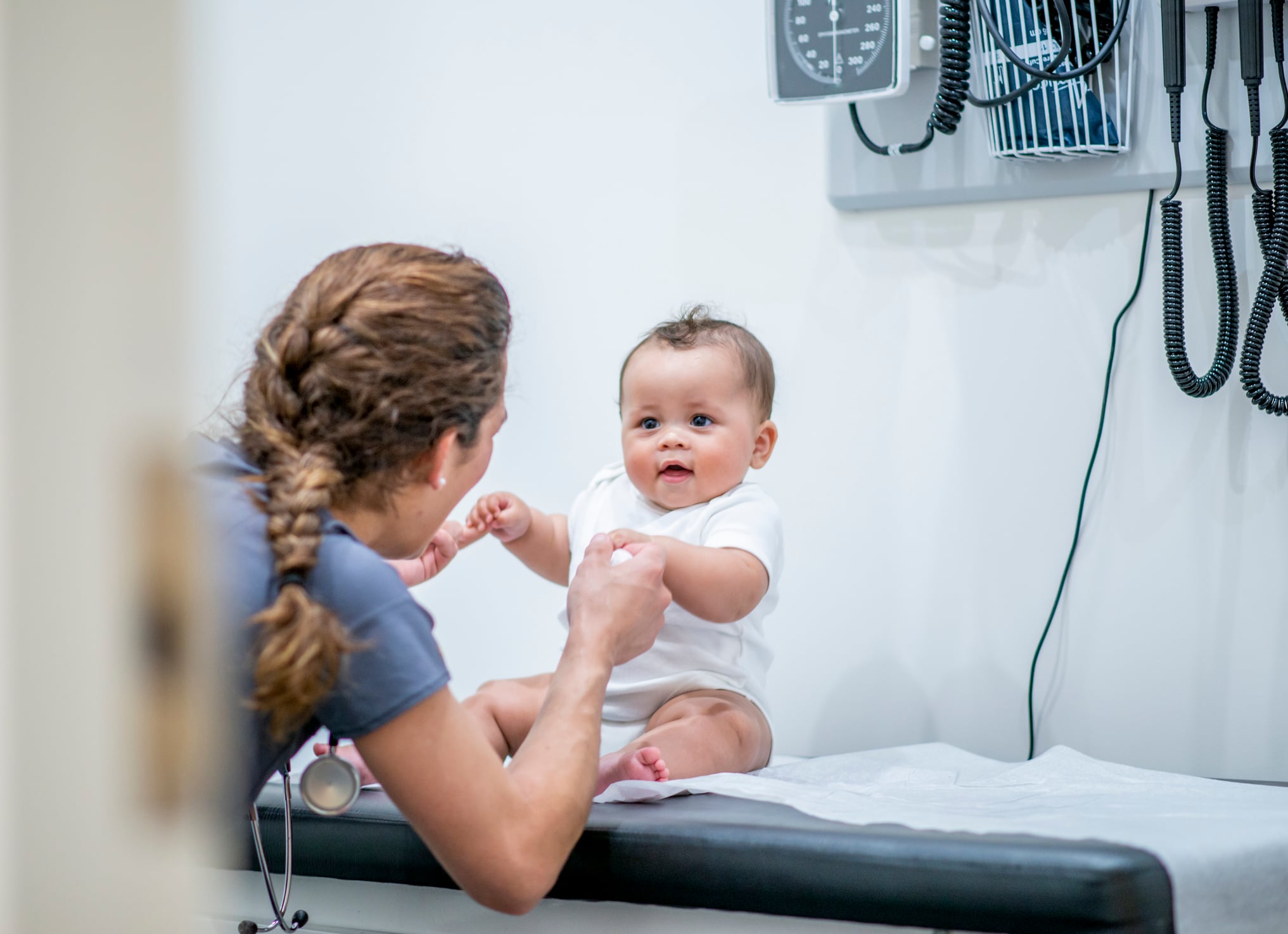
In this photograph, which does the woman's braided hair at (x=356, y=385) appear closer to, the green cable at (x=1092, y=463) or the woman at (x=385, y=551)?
the woman at (x=385, y=551)

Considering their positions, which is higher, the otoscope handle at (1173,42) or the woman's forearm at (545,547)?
the otoscope handle at (1173,42)

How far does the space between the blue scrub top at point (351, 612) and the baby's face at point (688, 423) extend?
667 mm

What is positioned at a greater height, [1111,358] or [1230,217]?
[1230,217]

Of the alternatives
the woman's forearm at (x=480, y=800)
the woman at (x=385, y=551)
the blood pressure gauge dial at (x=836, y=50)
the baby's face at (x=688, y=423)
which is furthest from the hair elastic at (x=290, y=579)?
the blood pressure gauge dial at (x=836, y=50)

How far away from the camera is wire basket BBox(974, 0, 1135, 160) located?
154 centimetres

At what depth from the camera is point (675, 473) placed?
5.09 feet

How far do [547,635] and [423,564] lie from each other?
0.47 metres

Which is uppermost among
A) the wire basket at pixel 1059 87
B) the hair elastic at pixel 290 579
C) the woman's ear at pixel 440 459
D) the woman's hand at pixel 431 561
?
the wire basket at pixel 1059 87

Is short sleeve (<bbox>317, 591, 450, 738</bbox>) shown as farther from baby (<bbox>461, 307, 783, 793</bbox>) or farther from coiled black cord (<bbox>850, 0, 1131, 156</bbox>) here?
coiled black cord (<bbox>850, 0, 1131, 156</bbox>)

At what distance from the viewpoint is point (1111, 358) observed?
1.62 meters

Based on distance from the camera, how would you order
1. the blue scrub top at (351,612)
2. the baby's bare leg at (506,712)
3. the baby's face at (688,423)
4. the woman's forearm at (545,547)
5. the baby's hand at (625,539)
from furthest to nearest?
the woman's forearm at (545,547) < the baby's face at (688,423) < the baby's bare leg at (506,712) < the baby's hand at (625,539) < the blue scrub top at (351,612)

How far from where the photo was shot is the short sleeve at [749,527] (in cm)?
144

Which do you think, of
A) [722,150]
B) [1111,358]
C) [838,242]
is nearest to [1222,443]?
[1111,358]

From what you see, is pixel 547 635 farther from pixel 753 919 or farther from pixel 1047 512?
pixel 753 919
